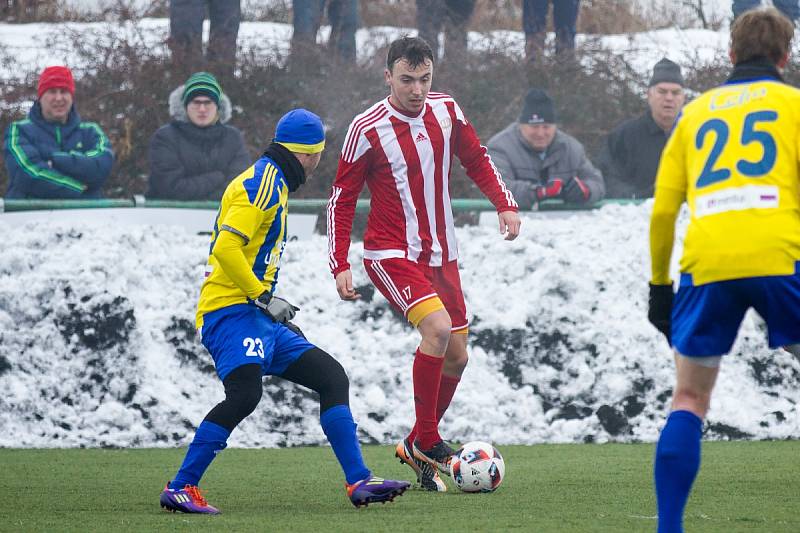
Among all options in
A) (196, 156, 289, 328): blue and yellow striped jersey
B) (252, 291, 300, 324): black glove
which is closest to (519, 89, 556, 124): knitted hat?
(196, 156, 289, 328): blue and yellow striped jersey

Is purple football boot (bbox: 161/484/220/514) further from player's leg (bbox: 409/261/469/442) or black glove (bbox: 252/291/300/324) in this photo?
player's leg (bbox: 409/261/469/442)

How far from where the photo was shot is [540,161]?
524 inches

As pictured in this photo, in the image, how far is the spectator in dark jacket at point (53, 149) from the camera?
40.9ft

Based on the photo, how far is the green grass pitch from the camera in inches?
250

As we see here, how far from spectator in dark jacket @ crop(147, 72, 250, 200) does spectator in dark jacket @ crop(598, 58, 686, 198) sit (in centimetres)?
374

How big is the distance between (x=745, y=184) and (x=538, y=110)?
26.7 ft

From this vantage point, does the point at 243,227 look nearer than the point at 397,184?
Yes

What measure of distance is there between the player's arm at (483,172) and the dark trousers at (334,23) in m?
6.91

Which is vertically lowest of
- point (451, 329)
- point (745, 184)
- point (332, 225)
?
point (451, 329)

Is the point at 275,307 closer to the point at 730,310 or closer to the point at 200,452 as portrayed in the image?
the point at 200,452

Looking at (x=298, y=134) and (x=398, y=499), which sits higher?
(x=298, y=134)

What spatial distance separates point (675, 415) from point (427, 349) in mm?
2813

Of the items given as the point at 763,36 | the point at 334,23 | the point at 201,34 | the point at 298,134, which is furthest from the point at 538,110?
the point at 763,36

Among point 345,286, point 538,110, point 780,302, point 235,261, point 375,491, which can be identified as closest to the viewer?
point 780,302
